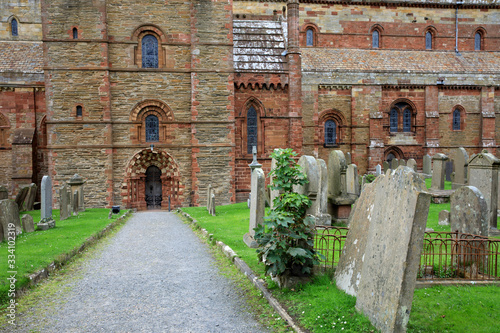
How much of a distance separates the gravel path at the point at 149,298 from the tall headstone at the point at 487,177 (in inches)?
278

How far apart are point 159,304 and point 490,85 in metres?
28.6

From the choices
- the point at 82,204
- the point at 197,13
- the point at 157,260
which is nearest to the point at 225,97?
the point at 197,13

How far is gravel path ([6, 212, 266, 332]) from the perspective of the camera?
4906 millimetres

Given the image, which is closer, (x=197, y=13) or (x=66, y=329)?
(x=66, y=329)

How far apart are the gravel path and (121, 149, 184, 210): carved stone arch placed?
378 inches

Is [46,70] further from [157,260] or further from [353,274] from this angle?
[353,274]

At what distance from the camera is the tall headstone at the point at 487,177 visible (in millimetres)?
9573

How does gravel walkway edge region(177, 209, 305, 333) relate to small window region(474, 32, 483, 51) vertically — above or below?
below

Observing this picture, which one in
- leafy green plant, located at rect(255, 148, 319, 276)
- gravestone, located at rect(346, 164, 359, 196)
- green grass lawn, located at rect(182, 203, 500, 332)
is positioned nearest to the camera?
green grass lawn, located at rect(182, 203, 500, 332)

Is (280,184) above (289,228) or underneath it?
above

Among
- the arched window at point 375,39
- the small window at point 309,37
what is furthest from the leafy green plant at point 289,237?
A: the arched window at point 375,39

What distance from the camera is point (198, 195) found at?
19.0 metres

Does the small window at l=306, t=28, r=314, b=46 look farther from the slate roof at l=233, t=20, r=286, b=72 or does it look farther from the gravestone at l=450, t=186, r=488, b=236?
the gravestone at l=450, t=186, r=488, b=236

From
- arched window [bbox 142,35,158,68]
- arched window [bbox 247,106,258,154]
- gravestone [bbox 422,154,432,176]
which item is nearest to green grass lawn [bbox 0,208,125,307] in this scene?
arched window [bbox 142,35,158,68]
